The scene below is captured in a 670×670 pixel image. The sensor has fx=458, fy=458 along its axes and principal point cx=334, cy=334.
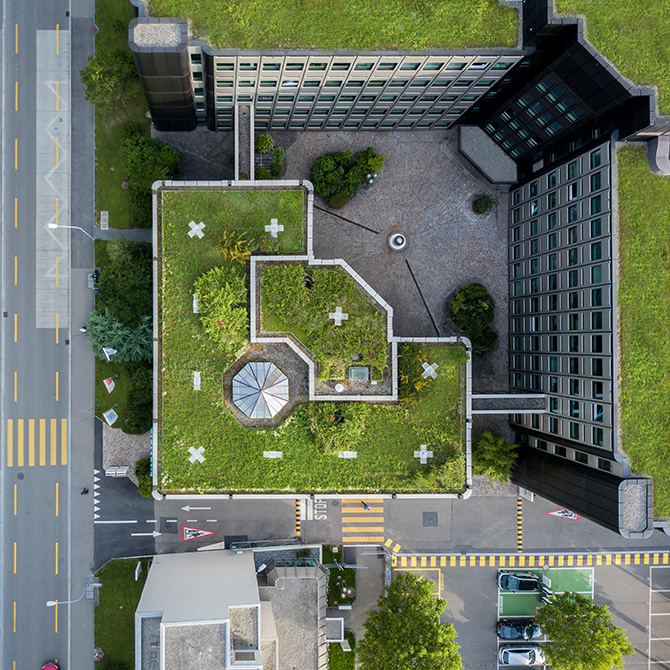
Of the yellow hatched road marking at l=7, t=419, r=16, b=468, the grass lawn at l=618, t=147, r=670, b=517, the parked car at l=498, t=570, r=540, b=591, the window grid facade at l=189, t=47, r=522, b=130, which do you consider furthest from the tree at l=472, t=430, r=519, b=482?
the yellow hatched road marking at l=7, t=419, r=16, b=468

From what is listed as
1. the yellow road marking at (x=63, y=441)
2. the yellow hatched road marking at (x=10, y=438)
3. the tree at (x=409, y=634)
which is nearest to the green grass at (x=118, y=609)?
the yellow road marking at (x=63, y=441)

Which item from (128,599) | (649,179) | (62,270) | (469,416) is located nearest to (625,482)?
(469,416)

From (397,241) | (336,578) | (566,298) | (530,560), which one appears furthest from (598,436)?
(336,578)

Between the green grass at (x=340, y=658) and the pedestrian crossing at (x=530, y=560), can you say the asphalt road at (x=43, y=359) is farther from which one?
the pedestrian crossing at (x=530, y=560)

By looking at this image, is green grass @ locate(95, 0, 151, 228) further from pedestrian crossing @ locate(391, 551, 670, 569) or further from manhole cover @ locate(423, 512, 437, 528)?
pedestrian crossing @ locate(391, 551, 670, 569)

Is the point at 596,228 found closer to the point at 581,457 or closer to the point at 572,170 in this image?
the point at 572,170

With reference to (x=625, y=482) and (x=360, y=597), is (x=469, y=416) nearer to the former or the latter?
(x=625, y=482)
